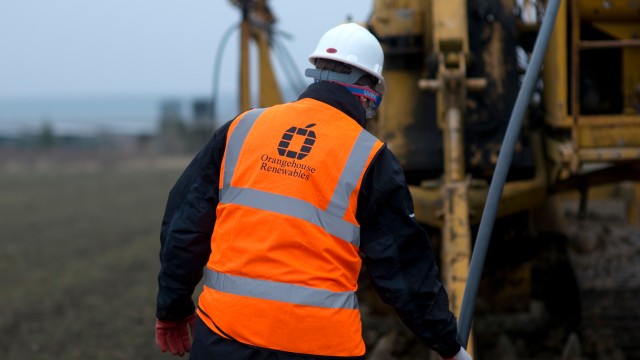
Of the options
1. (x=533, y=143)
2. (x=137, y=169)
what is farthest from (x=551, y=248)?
(x=137, y=169)

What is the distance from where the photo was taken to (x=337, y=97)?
122 inches

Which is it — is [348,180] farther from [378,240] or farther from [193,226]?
[193,226]

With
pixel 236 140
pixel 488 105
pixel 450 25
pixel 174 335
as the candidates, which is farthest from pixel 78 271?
pixel 236 140

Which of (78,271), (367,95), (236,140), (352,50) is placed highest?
(352,50)

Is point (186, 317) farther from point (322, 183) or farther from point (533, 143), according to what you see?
point (533, 143)

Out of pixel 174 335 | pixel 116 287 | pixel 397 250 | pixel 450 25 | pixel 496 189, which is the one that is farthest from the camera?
pixel 116 287

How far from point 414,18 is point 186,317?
8.58 feet

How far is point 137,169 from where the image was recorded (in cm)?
2714

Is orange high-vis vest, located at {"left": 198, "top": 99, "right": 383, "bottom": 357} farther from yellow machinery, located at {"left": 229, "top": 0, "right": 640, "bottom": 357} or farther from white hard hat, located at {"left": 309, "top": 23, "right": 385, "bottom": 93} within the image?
yellow machinery, located at {"left": 229, "top": 0, "right": 640, "bottom": 357}

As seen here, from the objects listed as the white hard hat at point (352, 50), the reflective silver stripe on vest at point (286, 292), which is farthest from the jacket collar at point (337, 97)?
the reflective silver stripe on vest at point (286, 292)

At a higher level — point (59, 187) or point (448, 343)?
point (448, 343)

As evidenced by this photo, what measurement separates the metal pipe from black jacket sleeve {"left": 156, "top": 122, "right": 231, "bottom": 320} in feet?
3.40

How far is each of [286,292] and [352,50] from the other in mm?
859

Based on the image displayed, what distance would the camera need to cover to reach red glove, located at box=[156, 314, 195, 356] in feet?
11.4
